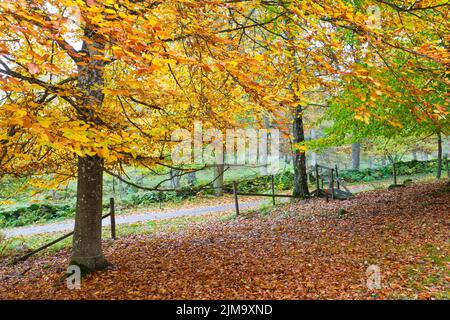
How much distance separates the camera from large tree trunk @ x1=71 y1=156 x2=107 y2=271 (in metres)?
5.59

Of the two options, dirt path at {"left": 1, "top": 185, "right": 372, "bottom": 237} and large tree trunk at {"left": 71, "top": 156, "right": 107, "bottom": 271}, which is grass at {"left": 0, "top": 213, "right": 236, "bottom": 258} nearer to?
dirt path at {"left": 1, "top": 185, "right": 372, "bottom": 237}

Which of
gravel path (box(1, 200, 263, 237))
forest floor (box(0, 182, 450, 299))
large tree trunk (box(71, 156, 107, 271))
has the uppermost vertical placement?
large tree trunk (box(71, 156, 107, 271))

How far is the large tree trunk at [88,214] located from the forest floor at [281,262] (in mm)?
388

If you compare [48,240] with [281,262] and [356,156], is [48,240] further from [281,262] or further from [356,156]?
[356,156]

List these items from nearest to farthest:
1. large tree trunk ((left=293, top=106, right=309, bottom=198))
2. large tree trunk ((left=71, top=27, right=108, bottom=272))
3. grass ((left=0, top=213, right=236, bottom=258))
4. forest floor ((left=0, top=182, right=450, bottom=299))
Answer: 1. forest floor ((left=0, top=182, right=450, bottom=299))
2. large tree trunk ((left=71, top=27, right=108, bottom=272))
3. grass ((left=0, top=213, right=236, bottom=258))
4. large tree trunk ((left=293, top=106, right=309, bottom=198))

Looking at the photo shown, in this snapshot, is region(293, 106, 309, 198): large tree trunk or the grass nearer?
the grass

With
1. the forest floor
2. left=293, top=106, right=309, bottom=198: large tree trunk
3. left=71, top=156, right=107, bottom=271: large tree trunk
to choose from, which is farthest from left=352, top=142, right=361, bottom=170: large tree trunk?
left=71, top=156, right=107, bottom=271: large tree trunk

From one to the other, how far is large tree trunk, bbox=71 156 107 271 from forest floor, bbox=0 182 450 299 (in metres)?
0.39

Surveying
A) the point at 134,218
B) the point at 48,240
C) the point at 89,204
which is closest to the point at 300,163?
the point at 134,218

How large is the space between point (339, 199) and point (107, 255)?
8667 mm

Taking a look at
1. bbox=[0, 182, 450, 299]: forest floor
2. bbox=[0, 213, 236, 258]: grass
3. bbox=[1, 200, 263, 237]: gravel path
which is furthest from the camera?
bbox=[1, 200, 263, 237]: gravel path
